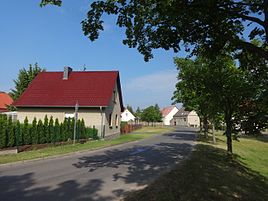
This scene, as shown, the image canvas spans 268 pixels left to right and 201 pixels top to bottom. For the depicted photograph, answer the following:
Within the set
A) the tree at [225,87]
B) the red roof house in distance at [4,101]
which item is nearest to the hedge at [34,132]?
the tree at [225,87]

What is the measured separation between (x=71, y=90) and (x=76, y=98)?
1.99m

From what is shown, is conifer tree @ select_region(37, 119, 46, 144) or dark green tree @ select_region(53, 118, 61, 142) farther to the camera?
dark green tree @ select_region(53, 118, 61, 142)

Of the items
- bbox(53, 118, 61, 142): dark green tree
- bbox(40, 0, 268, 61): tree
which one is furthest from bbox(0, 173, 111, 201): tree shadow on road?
bbox(53, 118, 61, 142): dark green tree

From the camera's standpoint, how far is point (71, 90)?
3472cm

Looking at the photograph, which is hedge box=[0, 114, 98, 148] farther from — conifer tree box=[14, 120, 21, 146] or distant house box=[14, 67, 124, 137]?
distant house box=[14, 67, 124, 137]

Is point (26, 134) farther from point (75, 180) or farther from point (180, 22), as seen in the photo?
point (180, 22)

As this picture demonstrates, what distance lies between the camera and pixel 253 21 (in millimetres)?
7219

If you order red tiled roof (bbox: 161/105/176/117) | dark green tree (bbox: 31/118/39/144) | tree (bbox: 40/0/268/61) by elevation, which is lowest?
dark green tree (bbox: 31/118/39/144)

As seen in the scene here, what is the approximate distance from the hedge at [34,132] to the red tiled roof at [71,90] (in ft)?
19.0

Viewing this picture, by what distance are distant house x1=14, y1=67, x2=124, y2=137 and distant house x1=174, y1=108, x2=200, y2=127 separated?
76.8 meters

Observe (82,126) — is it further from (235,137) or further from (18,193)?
(18,193)

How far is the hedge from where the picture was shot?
17906 millimetres

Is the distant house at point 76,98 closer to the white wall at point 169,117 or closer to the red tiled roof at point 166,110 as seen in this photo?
the white wall at point 169,117

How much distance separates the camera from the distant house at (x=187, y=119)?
115588mm
